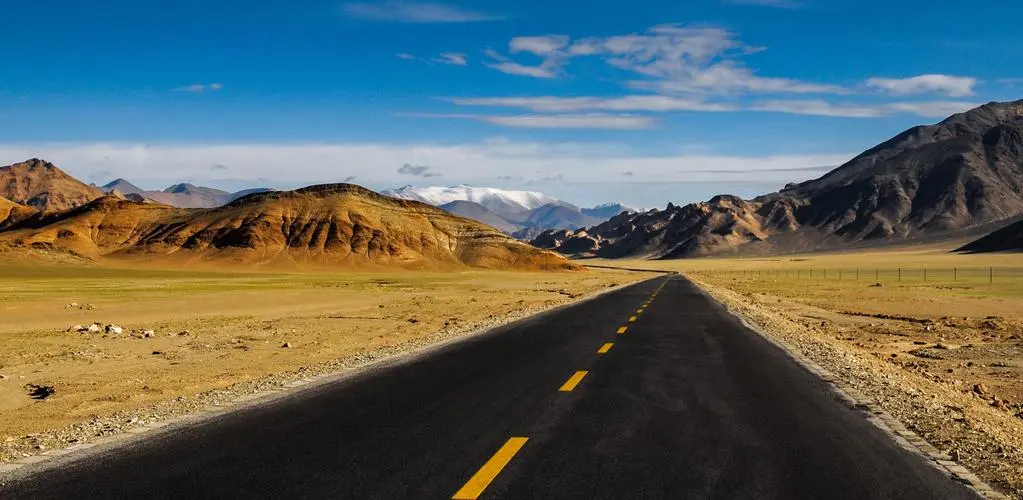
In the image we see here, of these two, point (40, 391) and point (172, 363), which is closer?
point (40, 391)

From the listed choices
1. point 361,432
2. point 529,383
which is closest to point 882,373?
point 529,383

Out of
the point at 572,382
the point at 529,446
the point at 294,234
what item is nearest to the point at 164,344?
the point at 572,382

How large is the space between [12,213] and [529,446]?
218734mm

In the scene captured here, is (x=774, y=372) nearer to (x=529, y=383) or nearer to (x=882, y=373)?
(x=882, y=373)

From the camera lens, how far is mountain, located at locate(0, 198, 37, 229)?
177550 millimetres

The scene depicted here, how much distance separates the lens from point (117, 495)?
21.6ft

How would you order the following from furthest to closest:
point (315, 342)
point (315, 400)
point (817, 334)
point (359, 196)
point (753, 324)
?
point (359, 196) < point (753, 324) < point (817, 334) < point (315, 342) < point (315, 400)

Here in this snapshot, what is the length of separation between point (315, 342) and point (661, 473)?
656 inches

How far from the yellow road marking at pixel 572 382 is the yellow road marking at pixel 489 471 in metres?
3.49

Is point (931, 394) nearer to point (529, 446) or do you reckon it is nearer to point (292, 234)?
point (529, 446)

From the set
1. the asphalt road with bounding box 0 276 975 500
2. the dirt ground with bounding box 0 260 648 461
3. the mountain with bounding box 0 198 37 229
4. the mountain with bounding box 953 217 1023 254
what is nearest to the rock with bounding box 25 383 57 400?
the dirt ground with bounding box 0 260 648 461

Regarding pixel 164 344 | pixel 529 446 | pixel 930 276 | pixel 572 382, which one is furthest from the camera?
pixel 930 276

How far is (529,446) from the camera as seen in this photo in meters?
8.16

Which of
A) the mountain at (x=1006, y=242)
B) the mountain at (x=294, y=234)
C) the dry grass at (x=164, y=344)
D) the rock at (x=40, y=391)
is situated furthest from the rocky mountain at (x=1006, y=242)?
the rock at (x=40, y=391)
